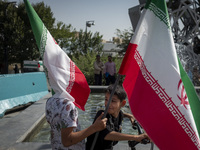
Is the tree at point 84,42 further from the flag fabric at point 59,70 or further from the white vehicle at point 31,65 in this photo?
the flag fabric at point 59,70

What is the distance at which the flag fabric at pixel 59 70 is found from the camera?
2.01 metres

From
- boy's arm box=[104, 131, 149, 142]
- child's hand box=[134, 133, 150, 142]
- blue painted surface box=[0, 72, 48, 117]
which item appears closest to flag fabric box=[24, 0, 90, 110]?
boy's arm box=[104, 131, 149, 142]

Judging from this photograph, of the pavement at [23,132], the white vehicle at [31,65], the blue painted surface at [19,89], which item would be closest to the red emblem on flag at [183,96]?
the pavement at [23,132]

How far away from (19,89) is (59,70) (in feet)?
19.0

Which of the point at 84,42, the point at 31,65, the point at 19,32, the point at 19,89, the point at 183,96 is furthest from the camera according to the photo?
the point at 84,42

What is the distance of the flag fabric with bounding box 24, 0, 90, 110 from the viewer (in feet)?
6.59

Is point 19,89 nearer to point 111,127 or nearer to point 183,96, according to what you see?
point 111,127

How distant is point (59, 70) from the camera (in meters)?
2.06

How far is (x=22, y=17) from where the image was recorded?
31.7m

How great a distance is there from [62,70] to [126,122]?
4.21 m

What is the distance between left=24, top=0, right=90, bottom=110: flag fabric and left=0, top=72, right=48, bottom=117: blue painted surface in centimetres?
431

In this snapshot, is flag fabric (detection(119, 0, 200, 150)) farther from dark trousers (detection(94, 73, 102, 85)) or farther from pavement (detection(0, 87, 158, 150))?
dark trousers (detection(94, 73, 102, 85))

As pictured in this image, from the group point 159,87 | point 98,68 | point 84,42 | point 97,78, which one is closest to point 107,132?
point 159,87

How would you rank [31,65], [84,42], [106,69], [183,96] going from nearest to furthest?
1. [183,96]
2. [106,69]
3. [31,65]
4. [84,42]
